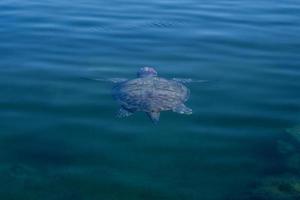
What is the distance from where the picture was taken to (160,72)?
958 cm

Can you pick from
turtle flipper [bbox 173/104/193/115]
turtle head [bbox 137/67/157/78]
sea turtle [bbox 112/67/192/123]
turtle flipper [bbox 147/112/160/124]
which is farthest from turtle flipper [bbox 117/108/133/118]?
turtle head [bbox 137/67/157/78]

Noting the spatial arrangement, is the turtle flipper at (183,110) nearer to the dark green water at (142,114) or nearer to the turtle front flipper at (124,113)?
the dark green water at (142,114)

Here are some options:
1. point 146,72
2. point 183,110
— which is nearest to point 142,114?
point 183,110

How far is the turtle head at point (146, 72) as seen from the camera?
29.1 feet

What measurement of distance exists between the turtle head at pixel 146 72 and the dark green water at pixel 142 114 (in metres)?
0.40

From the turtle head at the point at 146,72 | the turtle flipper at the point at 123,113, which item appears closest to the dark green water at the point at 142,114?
the turtle flipper at the point at 123,113

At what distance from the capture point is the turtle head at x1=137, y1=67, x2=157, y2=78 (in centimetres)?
888

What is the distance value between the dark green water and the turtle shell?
19 centimetres

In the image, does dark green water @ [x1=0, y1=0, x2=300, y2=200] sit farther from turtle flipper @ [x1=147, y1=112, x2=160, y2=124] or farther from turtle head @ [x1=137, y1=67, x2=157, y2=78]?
turtle head @ [x1=137, y1=67, x2=157, y2=78]

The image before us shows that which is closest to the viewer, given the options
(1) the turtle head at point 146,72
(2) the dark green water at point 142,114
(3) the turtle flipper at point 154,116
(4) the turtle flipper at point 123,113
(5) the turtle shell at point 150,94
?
(2) the dark green water at point 142,114

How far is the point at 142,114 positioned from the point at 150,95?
338 millimetres

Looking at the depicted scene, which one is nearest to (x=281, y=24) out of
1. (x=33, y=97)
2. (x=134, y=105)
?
(x=134, y=105)

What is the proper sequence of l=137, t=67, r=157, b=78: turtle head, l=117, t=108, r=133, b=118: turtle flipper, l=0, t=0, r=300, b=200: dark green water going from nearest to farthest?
1. l=0, t=0, r=300, b=200: dark green water
2. l=117, t=108, r=133, b=118: turtle flipper
3. l=137, t=67, r=157, b=78: turtle head

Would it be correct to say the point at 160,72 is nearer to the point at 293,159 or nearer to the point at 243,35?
the point at 243,35
